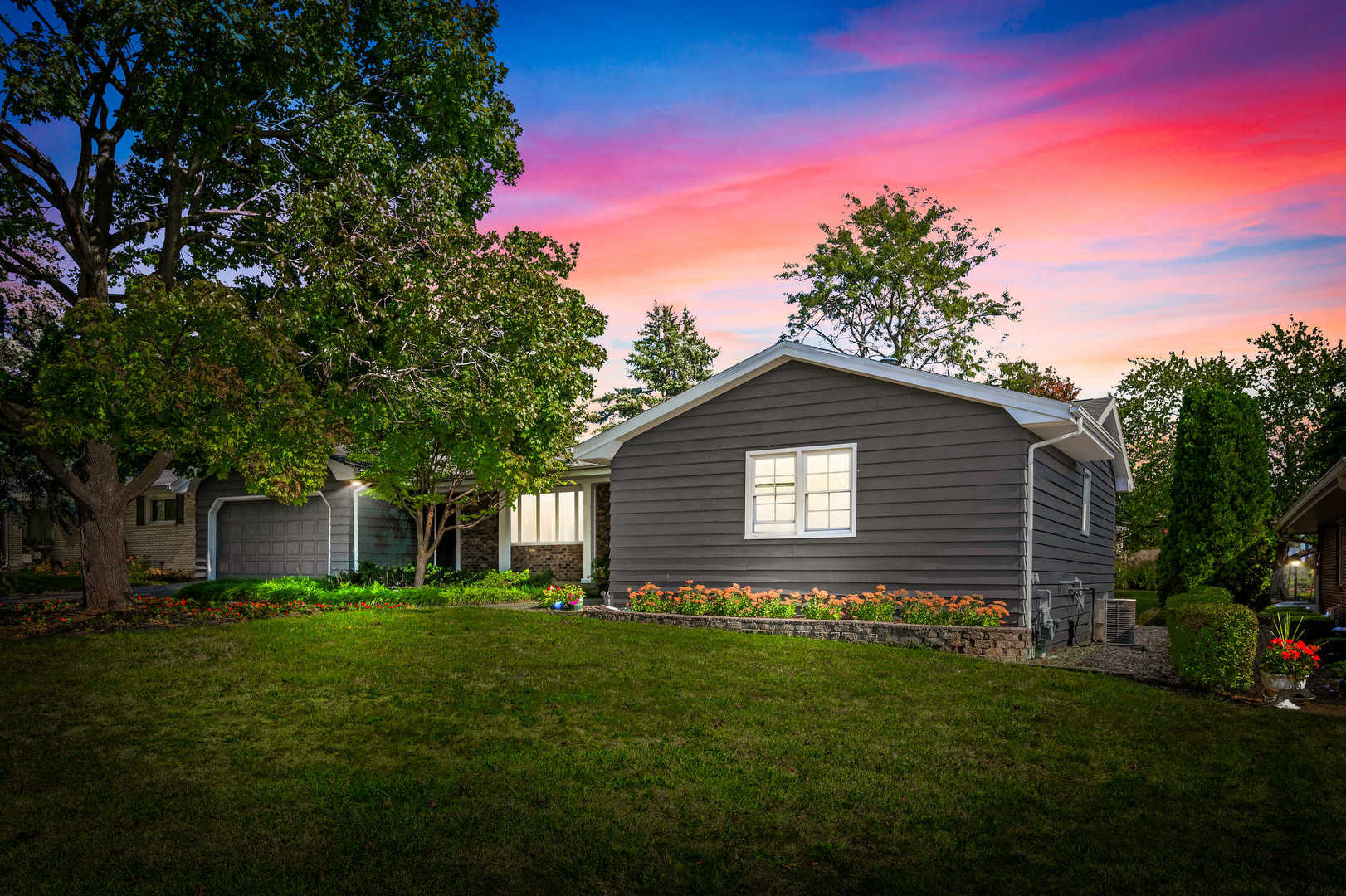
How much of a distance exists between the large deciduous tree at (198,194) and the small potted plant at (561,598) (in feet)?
16.2

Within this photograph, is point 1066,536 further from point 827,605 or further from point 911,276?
point 911,276

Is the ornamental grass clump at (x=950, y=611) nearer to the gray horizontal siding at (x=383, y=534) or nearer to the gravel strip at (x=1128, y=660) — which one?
the gravel strip at (x=1128, y=660)

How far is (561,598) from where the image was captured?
16.7 metres

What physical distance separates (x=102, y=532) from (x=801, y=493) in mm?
11350

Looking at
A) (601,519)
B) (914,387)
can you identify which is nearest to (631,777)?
(914,387)

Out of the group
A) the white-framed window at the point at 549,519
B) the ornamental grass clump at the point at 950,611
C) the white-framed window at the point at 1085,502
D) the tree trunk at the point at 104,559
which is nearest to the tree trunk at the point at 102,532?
the tree trunk at the point at 104,559

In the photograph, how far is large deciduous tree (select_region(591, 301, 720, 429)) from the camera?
1523 inches

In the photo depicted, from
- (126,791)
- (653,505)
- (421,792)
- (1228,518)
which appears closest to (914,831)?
(421,792)

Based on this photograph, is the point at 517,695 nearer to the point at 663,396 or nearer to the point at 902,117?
the point at 902,117

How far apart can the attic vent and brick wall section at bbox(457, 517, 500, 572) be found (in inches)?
544

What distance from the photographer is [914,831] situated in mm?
5059

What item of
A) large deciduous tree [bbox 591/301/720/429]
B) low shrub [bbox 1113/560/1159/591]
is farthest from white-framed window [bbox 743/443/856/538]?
large deciduous tree [bbox 591/301/720/429]

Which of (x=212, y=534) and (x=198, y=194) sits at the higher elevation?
(x=198, y=194)

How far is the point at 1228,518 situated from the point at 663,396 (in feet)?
76.2
